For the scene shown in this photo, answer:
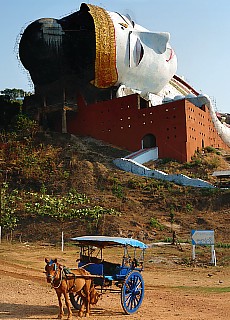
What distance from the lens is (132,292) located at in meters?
8.72

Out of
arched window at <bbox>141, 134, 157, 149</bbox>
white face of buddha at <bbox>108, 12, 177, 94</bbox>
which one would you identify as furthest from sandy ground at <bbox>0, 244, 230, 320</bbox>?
white face of buddha at <bbox>108, 12, 177, 94</bbox>

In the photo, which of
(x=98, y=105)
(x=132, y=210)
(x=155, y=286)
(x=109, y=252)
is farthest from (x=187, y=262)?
(x=98, y=105)

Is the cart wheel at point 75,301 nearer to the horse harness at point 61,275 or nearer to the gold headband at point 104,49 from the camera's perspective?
the horse harness at point 61,275

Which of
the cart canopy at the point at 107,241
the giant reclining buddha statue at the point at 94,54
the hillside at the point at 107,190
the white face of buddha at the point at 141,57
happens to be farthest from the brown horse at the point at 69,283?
the white face of buddha at the point at 141,57

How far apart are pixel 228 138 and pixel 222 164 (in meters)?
7.66

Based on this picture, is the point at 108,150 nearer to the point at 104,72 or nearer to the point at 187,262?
the point at 104,72

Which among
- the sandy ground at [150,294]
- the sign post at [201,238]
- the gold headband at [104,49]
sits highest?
the gold headband at [104,49]

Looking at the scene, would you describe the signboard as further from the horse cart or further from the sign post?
the horse cart

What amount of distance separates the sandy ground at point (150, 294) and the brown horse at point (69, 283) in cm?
30

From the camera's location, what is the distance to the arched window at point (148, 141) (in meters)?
33.1

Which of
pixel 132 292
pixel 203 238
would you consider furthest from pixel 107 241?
pixel 203 238

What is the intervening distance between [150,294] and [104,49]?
86.7ft

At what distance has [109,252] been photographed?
18000 mm

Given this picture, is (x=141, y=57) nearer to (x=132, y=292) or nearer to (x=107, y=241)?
(x=107, y=241)
